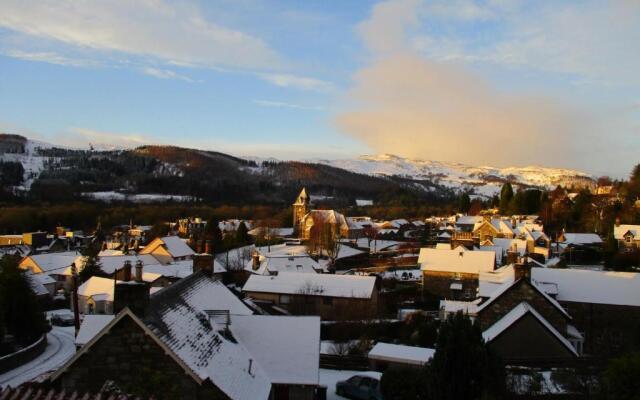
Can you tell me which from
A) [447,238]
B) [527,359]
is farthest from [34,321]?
[447,238]

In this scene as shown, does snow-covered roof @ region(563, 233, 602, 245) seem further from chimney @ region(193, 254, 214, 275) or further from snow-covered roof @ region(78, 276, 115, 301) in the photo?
chimney @ region(193, 254, 214, 275)

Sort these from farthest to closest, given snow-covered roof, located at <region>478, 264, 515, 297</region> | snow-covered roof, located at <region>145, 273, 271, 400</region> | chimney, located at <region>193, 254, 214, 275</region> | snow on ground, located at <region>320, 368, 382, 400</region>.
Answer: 1. snow-covered roof, located at <region>478, 264, 515, 297</region>
2. chimney, located at <region>193, 254, 214, 275</region>
3. snow on ground, located at <region>320, 368, 382, 400</region>
4. snow-covered roof, located at <region>145, 273, 271, 400</region>

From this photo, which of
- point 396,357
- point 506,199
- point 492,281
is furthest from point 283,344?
point 506,199

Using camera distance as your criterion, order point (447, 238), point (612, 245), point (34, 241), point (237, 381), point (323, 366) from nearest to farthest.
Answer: point (237, 381), point (323, 366), point (612, 245), point (447, 238), point (34, 241)

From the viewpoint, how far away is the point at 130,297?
11.7 metres

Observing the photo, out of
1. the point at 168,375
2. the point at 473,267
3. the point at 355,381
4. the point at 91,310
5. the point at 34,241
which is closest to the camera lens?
the point at 168,375

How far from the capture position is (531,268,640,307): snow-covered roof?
30653mm

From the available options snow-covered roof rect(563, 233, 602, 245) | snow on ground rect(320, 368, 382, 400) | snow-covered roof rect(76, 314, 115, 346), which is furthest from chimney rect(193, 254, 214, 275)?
snow-covered roof rect(563, 233, 602, 245)

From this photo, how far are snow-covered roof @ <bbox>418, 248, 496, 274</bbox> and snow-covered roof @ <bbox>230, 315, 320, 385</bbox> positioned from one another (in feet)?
92.9

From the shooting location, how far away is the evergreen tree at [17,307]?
29.5 meters

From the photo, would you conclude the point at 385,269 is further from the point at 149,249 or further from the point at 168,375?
the point at 168,375

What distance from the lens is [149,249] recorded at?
63250 mm

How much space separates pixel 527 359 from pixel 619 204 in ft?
212

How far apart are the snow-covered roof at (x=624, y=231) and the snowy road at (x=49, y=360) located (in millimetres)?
57326
